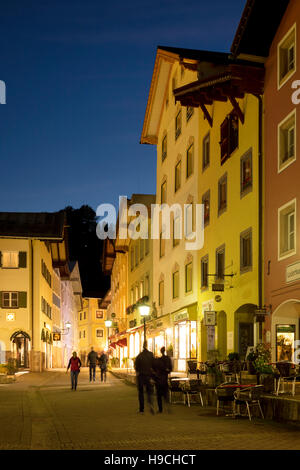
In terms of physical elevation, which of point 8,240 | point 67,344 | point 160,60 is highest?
point 160,60

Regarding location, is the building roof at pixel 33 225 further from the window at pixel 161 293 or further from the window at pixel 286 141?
the window at pixel 286 141

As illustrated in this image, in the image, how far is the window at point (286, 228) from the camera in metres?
21.3

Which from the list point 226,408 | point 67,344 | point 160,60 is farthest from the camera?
point 67,344

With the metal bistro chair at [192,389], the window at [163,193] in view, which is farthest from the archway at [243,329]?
the window at [163,193]

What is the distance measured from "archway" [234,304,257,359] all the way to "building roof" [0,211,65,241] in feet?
85.6

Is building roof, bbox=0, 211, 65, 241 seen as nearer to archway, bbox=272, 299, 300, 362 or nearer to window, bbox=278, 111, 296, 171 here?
window, bbox=278, 111, 296, 171

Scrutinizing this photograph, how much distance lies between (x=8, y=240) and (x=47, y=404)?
2888cm

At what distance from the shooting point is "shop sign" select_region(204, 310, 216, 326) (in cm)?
2716

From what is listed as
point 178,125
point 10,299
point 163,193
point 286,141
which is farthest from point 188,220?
point 10,299

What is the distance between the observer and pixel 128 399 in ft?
72.6

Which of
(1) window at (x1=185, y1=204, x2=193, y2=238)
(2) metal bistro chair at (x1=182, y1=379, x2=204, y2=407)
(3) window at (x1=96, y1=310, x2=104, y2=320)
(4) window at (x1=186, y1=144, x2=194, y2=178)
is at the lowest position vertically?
(3) window at (x1=96, y1=310, x2=104, y2=320)

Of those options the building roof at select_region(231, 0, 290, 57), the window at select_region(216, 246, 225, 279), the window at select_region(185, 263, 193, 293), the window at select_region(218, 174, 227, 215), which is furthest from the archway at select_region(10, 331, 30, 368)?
the building roof at select_region(231, 0, 290, 57)

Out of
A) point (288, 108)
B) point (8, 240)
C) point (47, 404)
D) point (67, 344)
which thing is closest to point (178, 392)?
point (47, 404)

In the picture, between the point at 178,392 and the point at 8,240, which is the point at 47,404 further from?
the point at 8,240
